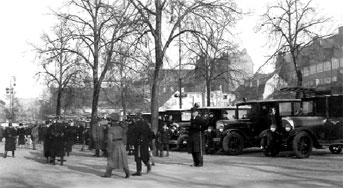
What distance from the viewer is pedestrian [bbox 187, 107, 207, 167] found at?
13945 mm

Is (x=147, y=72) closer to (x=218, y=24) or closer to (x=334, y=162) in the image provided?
(x=218, y=24)

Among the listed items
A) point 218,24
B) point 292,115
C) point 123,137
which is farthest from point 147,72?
point 123,137

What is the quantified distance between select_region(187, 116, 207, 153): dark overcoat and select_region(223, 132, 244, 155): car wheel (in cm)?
445

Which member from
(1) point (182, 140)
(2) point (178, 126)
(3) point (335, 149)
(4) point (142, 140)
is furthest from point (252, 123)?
(4) point (142, 140)

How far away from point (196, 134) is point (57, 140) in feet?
19.8

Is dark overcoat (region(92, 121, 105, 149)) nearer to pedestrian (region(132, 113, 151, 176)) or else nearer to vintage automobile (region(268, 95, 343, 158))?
pedestrian (region(132, 113, 151, 176))

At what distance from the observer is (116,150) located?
11.9 meters

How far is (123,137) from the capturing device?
40.1 ft

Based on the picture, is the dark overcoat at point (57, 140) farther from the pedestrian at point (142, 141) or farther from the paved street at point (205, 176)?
the pedestrian at point (142, 141)

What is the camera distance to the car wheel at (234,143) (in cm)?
1859

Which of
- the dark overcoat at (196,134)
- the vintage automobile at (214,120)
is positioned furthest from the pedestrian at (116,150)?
the vintage automobile at (214,120)

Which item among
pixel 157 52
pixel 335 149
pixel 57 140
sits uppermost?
pixel 157 52

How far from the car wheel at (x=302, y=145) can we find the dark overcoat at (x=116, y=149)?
6.87 metres

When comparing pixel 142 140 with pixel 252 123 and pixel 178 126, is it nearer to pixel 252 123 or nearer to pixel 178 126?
pixel 252 123
